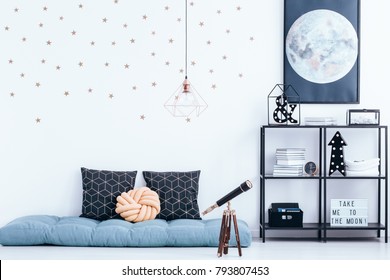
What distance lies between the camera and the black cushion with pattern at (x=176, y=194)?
4941mm

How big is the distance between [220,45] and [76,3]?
1278 mm

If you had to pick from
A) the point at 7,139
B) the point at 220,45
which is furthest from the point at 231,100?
the point at 7,139

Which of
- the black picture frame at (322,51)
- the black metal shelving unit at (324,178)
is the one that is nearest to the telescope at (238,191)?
the black metal shelving unit at (324,178)

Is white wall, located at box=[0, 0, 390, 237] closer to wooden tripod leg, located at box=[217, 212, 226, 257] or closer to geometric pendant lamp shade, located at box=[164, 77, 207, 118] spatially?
geometric pendant lamp shade, located at box=[164, 77, 207, 118]

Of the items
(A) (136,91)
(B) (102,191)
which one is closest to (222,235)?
(B) (102,191)

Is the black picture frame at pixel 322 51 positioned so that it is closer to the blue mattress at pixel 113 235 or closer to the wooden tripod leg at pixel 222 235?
the blue mattress at pixel 113 235

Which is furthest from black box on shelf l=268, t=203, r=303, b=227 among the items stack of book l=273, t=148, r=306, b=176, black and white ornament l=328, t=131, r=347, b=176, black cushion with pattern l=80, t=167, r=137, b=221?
black cushion with pattern l=80, t=167, r=137, b=221

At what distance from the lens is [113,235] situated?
4.54 meters

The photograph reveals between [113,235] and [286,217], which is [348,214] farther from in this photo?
[113,235]

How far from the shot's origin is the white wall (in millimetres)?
5074

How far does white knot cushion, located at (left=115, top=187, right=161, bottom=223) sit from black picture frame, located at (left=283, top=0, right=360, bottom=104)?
152cm

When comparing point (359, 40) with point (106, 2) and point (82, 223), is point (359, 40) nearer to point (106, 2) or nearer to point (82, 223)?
point (106, 2)

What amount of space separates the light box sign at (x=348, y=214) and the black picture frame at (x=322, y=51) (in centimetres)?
86

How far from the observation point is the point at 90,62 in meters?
5.09
